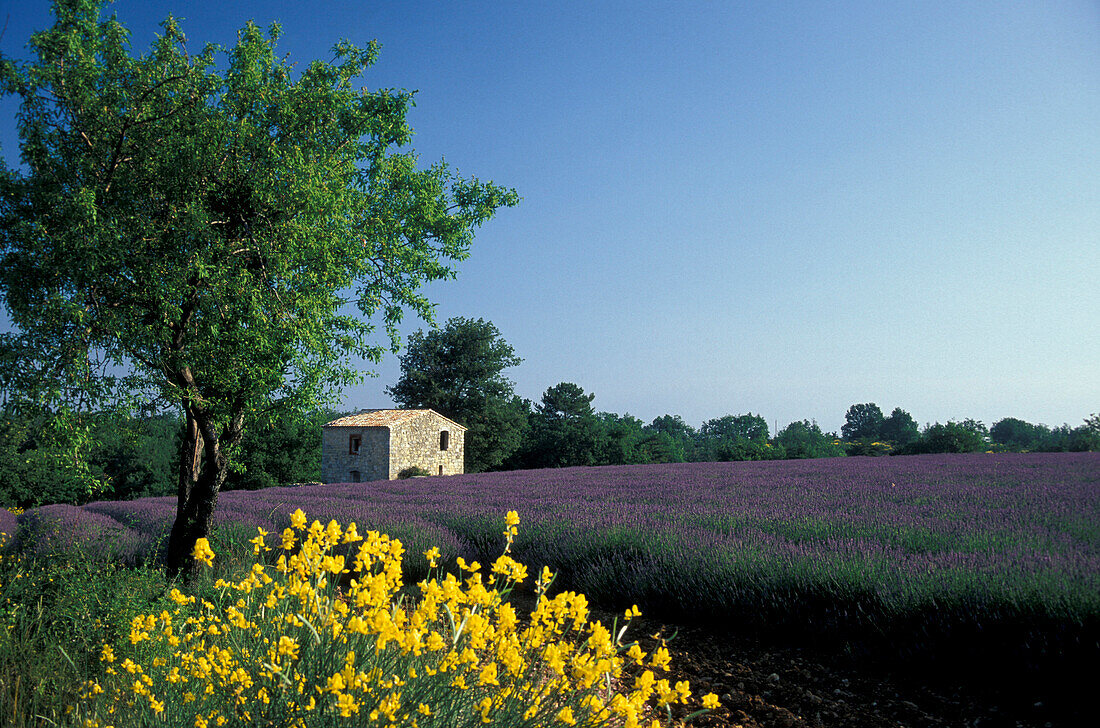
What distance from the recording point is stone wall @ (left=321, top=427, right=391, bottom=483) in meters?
25.6

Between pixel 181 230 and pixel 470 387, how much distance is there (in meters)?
34.4

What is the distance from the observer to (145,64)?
4785 millimetres

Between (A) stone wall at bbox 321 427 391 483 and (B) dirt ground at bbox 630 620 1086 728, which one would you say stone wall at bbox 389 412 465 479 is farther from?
(B) dirt ground at bbox 630 620 1086 728

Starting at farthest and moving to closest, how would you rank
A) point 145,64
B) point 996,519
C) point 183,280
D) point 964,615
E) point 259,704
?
1. point 996,519
2. point 145,64
3. point 183,280
4. point 964,615
5. point 259,704

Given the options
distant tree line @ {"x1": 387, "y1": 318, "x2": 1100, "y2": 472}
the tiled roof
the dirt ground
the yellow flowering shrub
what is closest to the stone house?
the tiled roof

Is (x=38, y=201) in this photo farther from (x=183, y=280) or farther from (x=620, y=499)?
(x=620, y=499)

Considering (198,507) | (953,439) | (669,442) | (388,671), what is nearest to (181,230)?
(198,507)

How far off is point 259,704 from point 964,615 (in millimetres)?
3664

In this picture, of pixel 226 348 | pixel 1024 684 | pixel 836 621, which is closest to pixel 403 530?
pixel 226 348

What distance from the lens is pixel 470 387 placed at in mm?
38719

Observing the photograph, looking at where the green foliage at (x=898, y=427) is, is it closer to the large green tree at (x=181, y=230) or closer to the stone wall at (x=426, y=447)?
the stone wall at (x=426, y=447)

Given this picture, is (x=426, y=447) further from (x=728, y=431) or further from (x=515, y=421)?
(x=728, y=431)

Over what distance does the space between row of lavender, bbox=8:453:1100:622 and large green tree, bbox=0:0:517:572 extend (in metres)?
1.62

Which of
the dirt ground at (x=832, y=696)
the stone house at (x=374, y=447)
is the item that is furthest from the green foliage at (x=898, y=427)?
the dirt ground at (x=832, y=696)
